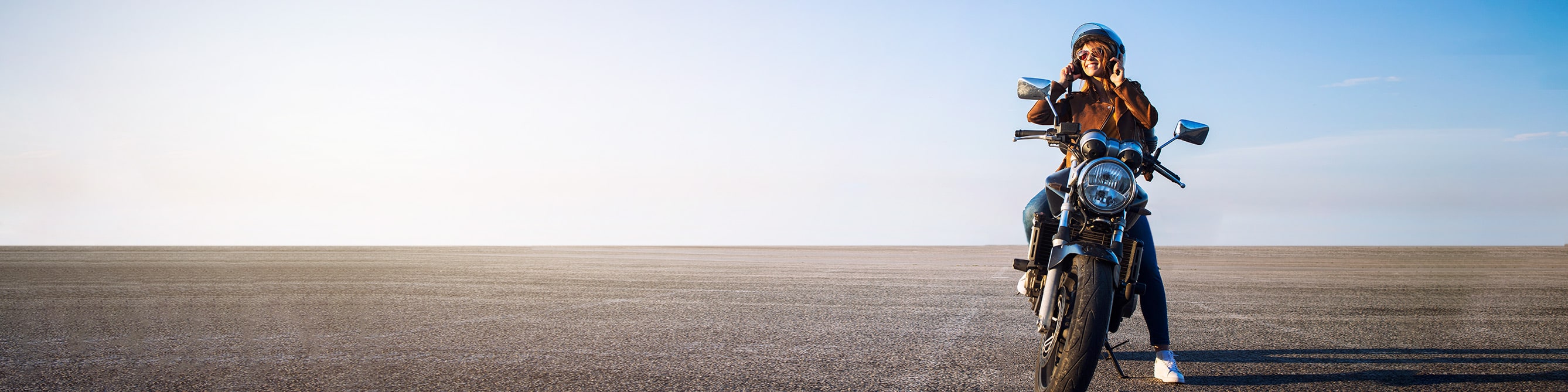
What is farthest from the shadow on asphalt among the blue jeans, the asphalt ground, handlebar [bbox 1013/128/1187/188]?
handlebar [bbox 1013/128/1187/188]

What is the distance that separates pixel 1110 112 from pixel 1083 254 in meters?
0.91

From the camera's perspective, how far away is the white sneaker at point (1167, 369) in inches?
157

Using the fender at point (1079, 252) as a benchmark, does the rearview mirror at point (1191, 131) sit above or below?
above

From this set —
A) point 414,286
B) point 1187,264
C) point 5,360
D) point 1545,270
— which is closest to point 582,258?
point 414,286

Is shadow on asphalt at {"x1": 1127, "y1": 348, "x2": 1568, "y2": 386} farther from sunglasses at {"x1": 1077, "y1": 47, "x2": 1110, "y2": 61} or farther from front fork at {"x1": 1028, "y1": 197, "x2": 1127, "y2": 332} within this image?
sunglasses at {"x1": 1077, "y1": 47, "x2": 1110, "y2": 61}

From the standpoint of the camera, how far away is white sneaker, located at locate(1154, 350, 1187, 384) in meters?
3.99

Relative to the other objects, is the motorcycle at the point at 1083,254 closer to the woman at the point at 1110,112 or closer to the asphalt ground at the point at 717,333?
the woman at the point at 1110,112

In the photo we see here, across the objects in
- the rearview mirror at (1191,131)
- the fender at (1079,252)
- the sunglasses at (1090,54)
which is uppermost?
the sunglasses at (1090,54)

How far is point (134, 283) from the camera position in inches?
403

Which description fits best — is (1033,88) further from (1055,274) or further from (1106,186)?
(1055,274)

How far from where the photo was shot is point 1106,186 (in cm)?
328

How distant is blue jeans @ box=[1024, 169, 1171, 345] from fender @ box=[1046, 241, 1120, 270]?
11.1 inches

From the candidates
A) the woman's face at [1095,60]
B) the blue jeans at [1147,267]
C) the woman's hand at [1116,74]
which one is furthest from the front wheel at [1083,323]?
the woman's face at [1095,60]

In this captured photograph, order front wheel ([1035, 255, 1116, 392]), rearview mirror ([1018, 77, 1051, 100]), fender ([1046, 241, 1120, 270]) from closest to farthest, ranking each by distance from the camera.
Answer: front wheel ([1035, 255, 1116, 392]) < fender ([1046, 241, 1120, 270]) < rearview mirror ([1018, 77, 1051, 100])
